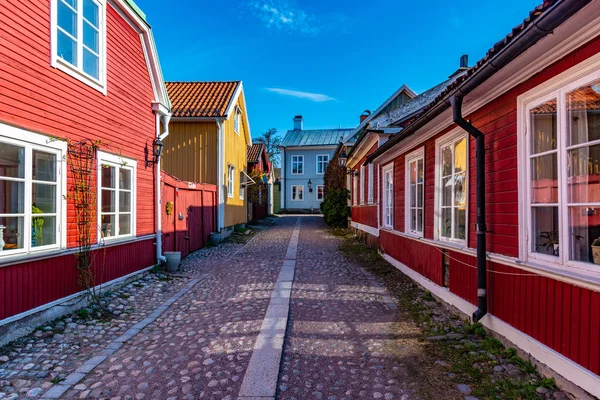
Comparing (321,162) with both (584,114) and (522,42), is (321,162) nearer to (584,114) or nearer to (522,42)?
(522,42)

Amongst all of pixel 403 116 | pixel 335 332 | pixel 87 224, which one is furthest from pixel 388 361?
→ pixel 403 116

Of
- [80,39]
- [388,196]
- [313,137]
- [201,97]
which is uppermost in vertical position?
[313,137]

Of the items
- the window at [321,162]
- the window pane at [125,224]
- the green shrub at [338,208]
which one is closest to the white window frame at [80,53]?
the window pane at [125,224]

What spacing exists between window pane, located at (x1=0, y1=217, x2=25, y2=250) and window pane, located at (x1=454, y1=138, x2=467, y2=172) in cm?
551

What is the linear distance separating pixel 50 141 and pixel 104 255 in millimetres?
2060

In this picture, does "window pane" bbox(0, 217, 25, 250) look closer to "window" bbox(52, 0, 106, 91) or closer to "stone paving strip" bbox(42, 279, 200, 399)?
"stone paving strip" bbox(42, 279, 200, 399)

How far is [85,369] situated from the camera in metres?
3.68

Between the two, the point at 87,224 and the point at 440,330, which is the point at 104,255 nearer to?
the point at 87,224

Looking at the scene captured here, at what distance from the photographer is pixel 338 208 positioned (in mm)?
19656

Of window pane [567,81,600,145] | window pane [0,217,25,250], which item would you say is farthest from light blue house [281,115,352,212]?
window pane [567,81,600,145]

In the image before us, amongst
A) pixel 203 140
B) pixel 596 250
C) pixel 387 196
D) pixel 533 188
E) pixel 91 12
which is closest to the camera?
pixel 596 250

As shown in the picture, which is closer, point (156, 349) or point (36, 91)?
point (156, 349)

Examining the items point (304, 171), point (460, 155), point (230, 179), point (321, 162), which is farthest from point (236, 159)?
point (321, 162)

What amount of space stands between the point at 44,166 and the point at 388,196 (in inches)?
287
